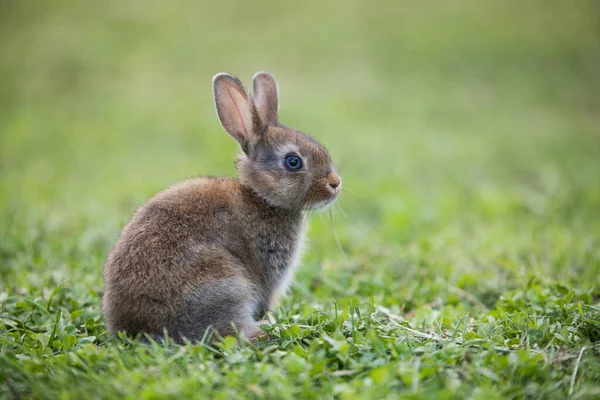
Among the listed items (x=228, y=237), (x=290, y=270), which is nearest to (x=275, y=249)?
(x=290, y=270)

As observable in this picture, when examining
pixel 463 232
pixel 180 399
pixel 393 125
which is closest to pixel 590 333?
pixel 180 399

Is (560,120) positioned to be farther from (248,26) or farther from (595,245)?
(248,26)

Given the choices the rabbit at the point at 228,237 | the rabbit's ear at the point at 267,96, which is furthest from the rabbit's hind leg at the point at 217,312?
the rabbit's ear at the point at 267,96

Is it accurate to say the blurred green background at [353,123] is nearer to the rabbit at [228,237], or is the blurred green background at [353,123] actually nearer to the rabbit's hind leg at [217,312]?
the rabbit at [228,237]

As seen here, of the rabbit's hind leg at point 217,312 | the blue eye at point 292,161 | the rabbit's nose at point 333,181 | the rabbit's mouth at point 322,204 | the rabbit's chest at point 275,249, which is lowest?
the rabbit's hind leg at point 217,312

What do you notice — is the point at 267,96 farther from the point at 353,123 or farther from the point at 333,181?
the point at 353,123
